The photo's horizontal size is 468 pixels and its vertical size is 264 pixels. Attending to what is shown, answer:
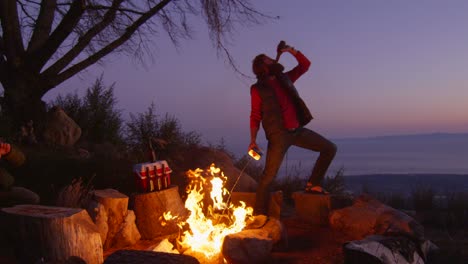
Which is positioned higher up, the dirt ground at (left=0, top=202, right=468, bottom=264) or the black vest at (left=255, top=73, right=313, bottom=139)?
the black vest at (left=255, top=73, right=313, bottom=139)

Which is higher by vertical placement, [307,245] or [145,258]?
[145,258]

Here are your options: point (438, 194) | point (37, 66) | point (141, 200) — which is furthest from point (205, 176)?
point (37, 66)

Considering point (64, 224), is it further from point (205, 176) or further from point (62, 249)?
point (205, 176)

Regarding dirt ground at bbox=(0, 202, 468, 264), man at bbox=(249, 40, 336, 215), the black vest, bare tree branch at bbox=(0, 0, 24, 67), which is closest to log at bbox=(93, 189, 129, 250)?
dirt ground at bbox=(0, 202, 468, 264)

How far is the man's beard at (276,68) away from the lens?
18.8 ft

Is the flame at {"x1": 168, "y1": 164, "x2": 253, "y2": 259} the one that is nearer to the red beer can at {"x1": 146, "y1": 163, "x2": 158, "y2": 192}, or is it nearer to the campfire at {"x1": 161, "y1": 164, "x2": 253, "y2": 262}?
the campfire at {"x1": 161, "y1": 164, "x2": 253, "y2": 262}

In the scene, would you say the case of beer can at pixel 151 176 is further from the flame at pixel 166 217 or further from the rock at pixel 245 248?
the rock at pixel 245 248

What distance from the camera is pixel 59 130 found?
33.8 feet

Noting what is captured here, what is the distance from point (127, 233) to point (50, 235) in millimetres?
1369

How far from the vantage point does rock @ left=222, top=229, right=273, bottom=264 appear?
4.77 meters

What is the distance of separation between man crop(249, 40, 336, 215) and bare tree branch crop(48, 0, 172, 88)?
515cm

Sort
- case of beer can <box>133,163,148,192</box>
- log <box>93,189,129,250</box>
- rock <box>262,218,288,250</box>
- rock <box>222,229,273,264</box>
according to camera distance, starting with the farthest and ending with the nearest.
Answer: case of beer can <box>133,163,148,192</box> < log <box>93,189,129,250</box> < rock <box>262,218,288,250</box> < rock <box>222,229,273,264</box>

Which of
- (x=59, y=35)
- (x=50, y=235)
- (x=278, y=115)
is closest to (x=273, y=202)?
(x=278, y=115)

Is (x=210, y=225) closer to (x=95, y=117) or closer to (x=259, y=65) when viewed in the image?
(x=259, y=65)
